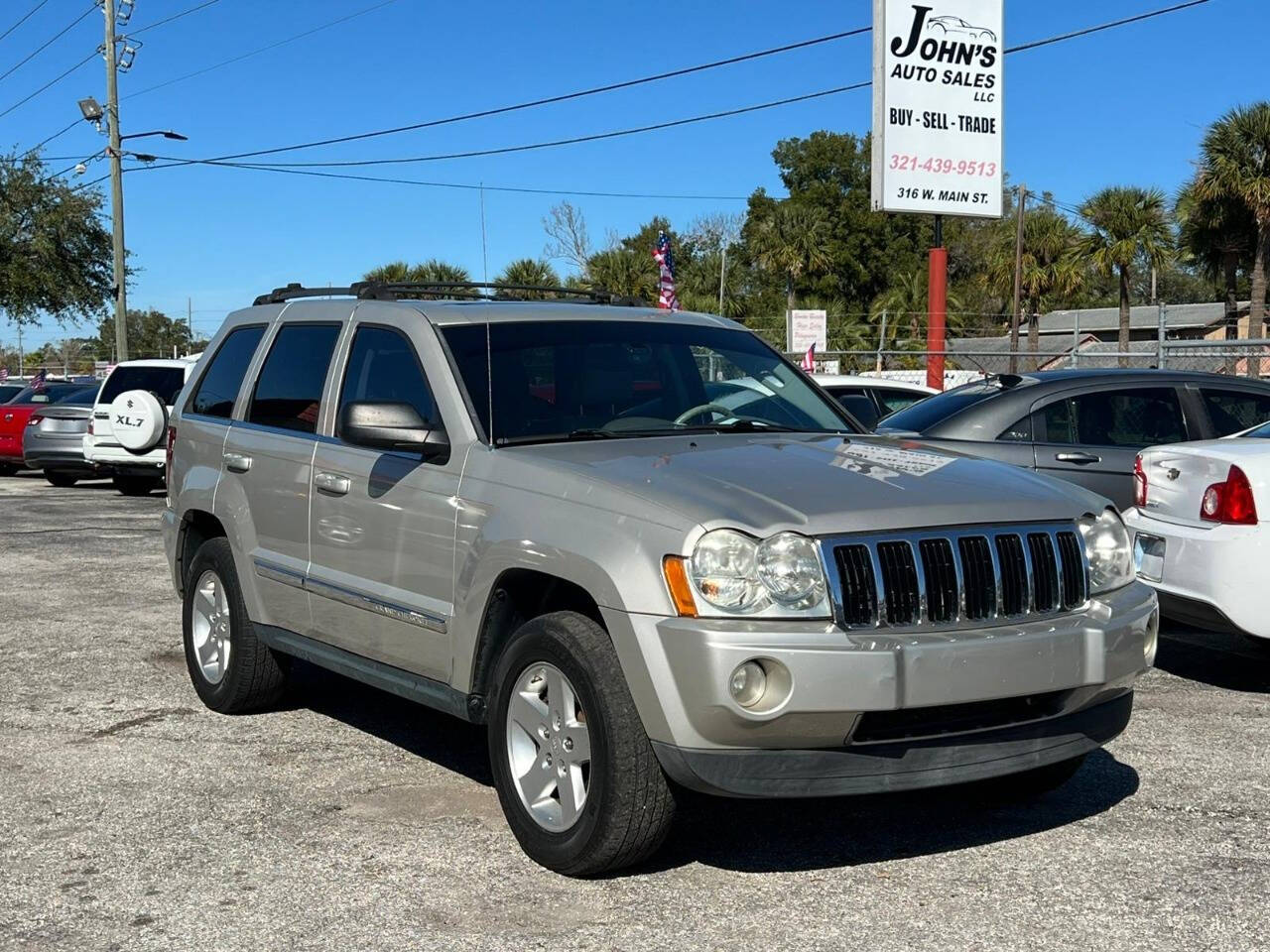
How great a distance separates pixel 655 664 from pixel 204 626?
11.3 feet

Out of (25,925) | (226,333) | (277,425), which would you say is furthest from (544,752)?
(226,333)

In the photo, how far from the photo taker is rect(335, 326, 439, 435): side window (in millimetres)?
5641

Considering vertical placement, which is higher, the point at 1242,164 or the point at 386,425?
the point at 1242,164

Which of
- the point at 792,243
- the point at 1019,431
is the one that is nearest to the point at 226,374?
the point at 1019,431

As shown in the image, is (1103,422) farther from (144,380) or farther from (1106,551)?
(144,380)

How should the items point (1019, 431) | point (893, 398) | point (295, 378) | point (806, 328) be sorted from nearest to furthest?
1. point (295, 378)
2. point (1019, 431)
3. point (893, 398)
4. point (806, 328)

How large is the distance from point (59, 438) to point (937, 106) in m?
13.6

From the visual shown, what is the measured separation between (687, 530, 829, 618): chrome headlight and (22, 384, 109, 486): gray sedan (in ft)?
57.2

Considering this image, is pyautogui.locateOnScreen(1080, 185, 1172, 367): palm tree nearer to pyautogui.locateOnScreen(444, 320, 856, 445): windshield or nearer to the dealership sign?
the dealership sign

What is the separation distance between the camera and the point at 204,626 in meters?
6.98

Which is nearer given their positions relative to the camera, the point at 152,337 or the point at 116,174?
the point at 116,174

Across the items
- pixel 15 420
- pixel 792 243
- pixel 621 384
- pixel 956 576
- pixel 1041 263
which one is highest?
pixel 792 243

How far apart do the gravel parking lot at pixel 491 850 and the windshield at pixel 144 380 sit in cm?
1181

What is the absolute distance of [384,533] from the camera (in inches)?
216
